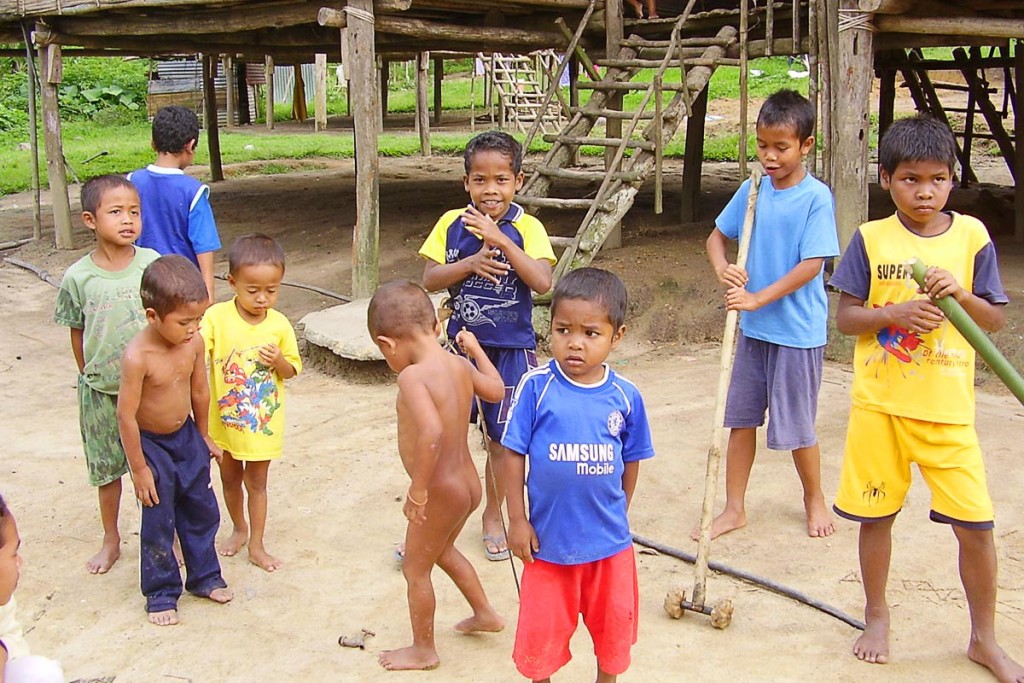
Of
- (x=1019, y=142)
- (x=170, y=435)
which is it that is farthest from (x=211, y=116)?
(x=170, y=435)

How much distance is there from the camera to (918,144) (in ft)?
10.2

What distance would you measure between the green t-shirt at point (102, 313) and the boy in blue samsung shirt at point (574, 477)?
5.75 feet

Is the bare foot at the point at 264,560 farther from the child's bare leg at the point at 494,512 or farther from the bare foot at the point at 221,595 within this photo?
the child's bare leg at the point at 494,512

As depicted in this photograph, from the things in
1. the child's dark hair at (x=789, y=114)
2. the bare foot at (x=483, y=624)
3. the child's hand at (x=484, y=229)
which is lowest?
the bare foot at (x=483, y=624)

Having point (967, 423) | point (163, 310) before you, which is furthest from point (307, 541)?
point (967, 423)

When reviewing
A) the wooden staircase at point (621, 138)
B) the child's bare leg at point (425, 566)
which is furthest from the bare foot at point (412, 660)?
the wooden staircase at point (621, 138)

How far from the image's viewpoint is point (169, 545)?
379cm

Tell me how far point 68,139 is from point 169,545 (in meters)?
20.0

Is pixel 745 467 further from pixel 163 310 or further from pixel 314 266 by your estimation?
pixel 314 266

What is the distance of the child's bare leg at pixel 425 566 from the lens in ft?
10.6

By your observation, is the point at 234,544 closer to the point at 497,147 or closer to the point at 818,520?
the point at 497,147

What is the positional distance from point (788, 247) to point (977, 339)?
1.38m

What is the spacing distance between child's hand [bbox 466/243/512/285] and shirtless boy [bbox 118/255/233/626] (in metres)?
0.92

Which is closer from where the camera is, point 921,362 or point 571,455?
point 571,455
